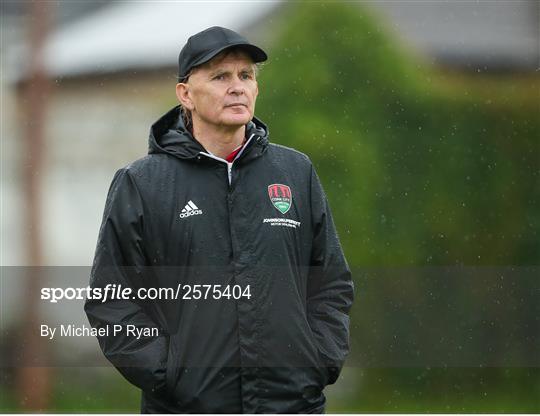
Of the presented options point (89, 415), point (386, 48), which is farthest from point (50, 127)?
point (386, 48)

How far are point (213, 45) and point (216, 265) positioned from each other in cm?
57

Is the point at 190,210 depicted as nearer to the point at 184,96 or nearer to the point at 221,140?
the point at 221,140

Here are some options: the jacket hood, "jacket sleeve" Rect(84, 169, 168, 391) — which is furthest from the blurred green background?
"jacket sleeve" Rect(84, 169, 168, 391)

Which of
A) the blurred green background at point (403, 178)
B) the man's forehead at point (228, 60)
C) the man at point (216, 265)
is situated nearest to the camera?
the man at point (216, 265)

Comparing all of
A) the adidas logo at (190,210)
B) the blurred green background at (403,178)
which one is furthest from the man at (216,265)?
the blurred green background at (403,178)

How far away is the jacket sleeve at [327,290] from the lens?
2.40 meters

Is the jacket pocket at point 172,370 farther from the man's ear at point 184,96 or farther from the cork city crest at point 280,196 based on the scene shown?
the man's ear at point 184,96

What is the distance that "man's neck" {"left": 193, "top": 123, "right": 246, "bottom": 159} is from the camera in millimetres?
2389

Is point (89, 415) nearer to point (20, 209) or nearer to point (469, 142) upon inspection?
point (20, 209)

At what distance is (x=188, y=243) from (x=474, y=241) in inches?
92.0

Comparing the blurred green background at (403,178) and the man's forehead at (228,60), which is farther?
the blurred green background at (403,178)

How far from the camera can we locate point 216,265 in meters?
2.29

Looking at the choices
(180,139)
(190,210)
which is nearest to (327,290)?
(190,210)

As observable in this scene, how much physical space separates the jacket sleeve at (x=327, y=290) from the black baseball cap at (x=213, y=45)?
14.0 inches
